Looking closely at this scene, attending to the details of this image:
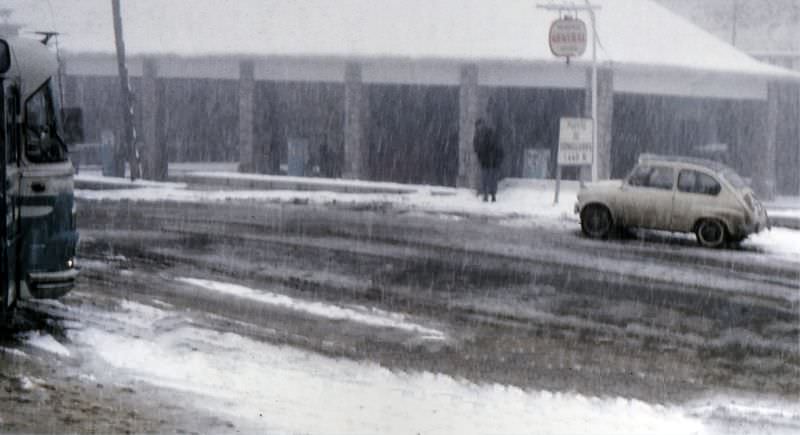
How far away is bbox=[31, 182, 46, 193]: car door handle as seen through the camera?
1175 cm

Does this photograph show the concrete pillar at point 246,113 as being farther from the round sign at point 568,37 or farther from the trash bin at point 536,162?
the round sign at point 568,37

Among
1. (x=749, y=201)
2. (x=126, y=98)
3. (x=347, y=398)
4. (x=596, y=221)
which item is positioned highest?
(x=126, y=98)

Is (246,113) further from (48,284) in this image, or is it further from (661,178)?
(48,284)

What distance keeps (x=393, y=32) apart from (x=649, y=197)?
16.5 meters

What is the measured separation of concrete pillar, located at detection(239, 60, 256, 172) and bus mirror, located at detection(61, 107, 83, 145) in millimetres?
25408

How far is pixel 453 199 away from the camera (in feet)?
96.4

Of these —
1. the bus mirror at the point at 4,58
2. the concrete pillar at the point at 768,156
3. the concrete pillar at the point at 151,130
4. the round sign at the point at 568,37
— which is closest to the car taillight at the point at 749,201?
the round sign at the point at 568,37

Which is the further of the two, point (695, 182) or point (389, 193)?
point (389, 193)

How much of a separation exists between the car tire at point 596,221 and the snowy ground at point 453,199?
121 centimetres

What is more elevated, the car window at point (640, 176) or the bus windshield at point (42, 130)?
the bus windshield at point (42, 130)

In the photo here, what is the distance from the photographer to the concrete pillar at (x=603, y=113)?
3412 centimetres

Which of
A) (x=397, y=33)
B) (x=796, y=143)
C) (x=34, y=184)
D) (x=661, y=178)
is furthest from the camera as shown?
(x=796, y=143)

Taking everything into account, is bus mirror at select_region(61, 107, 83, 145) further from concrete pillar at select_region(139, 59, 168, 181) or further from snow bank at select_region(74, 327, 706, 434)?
concrete pillar at select_region(139, 59, 168, 181)

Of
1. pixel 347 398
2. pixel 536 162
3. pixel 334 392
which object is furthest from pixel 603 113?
pixel 347 398
